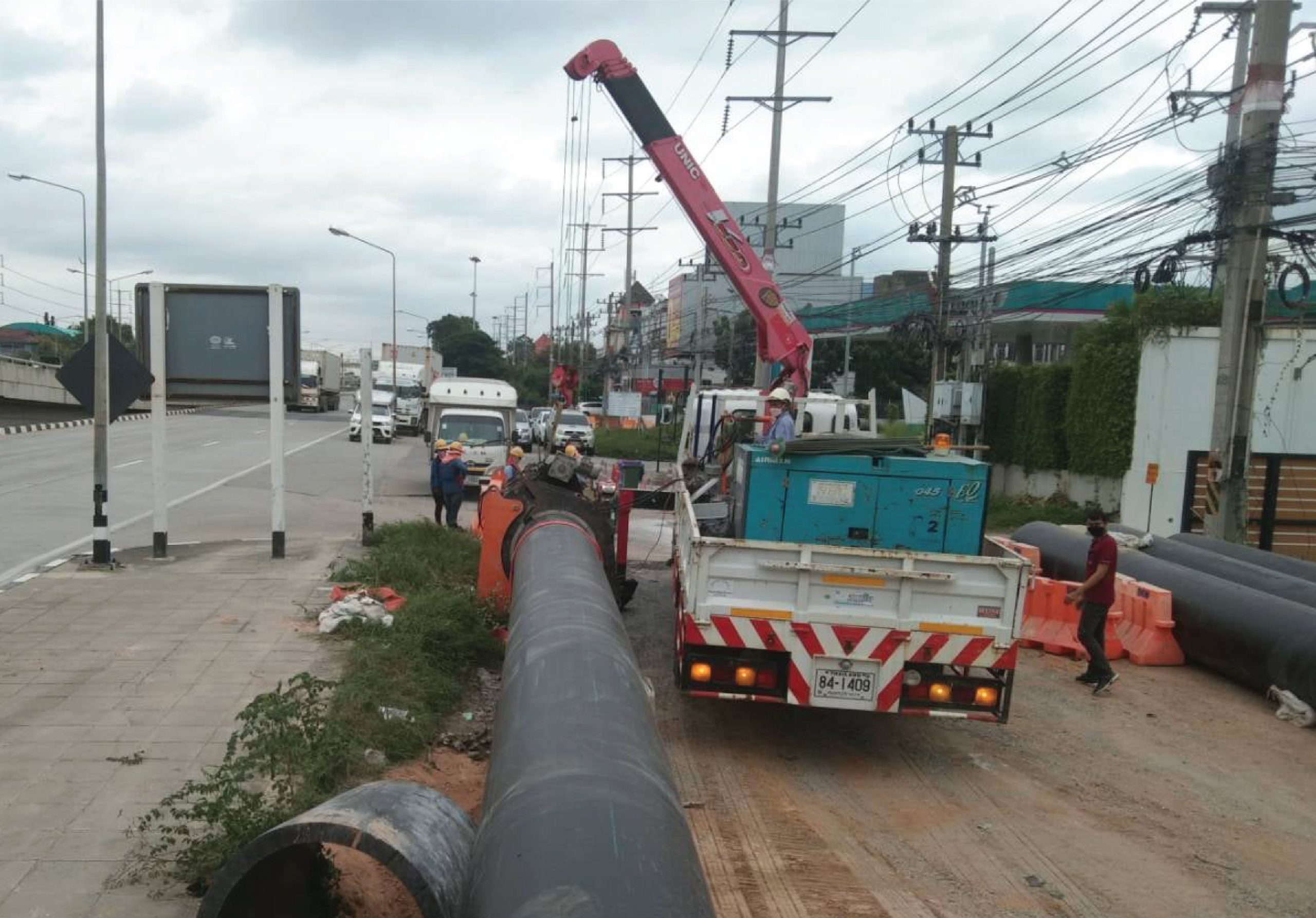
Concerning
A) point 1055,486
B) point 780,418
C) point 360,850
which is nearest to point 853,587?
point 780,418

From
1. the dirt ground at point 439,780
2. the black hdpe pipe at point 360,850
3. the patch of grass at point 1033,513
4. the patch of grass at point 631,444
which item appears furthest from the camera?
the patch of grass at point 631,444

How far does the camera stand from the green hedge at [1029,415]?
26.8 m

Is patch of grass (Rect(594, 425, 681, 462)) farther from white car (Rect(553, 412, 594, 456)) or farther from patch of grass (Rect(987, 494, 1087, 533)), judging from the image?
patch of grass (Rect(987, 494, 1087, 533))

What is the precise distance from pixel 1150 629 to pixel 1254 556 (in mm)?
2592

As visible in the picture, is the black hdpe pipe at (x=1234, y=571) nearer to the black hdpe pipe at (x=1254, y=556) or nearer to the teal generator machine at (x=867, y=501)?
the black hdpe pipe at (x=1254, y=556)

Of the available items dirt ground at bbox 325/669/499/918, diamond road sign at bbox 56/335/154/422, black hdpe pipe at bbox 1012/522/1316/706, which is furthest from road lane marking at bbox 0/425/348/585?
black hdpe pipe at bbox 1012/522/1316/706

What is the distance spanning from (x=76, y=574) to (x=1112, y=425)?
19374mm

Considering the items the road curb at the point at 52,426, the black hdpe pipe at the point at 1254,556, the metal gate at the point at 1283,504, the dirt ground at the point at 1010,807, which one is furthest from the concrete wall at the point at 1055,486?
the road curb at the point at 52,426

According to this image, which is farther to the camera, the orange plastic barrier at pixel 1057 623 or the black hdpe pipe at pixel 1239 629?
the orange plastic barrier at pixel 1057 623

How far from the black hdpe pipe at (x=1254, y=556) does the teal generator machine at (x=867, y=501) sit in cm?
618

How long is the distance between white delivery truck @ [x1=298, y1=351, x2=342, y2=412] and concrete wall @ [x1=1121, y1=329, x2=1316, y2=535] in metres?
53.5

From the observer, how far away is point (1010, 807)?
696cm

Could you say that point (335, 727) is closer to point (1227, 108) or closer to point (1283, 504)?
point (1227, 108)

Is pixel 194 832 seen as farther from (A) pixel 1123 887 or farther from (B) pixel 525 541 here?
(A) pixel 1123 887
